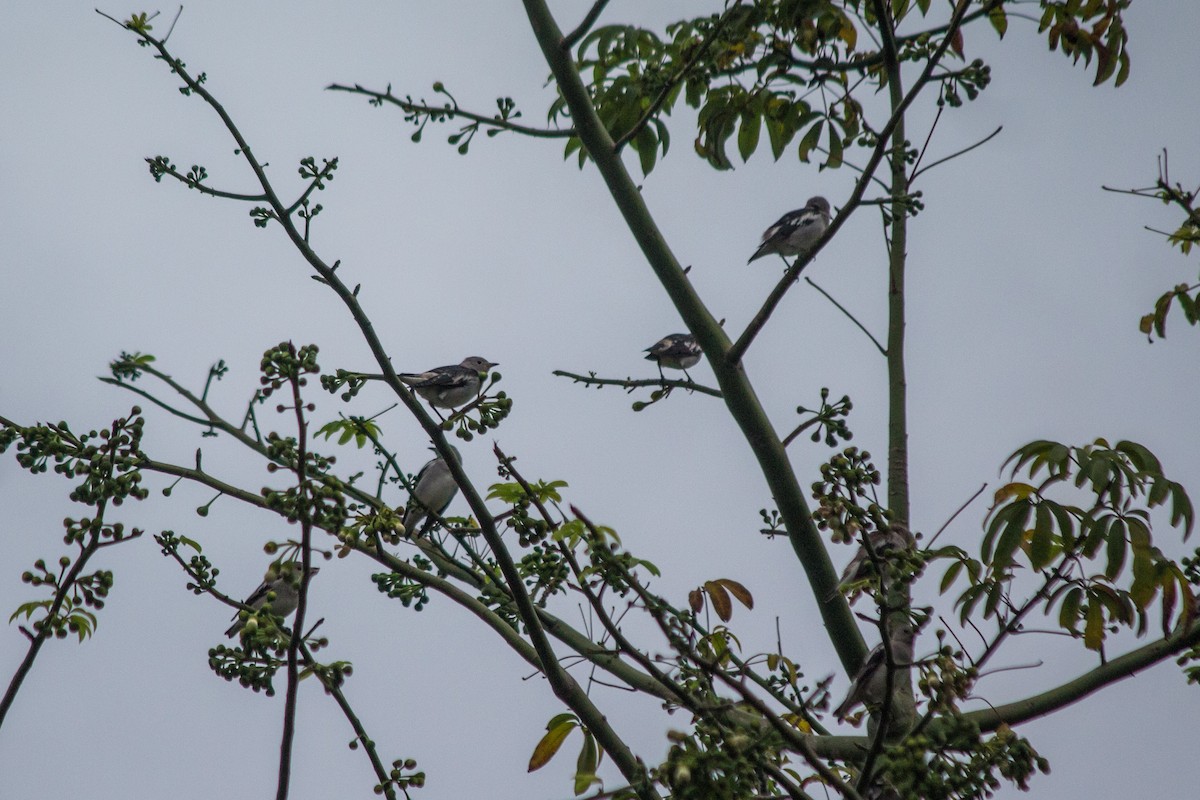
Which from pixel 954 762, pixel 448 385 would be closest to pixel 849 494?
pixel 954 762

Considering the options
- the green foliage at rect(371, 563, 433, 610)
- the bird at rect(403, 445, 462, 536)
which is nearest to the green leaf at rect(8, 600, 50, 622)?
the green foliage at rect(371, 563, 433, 610)

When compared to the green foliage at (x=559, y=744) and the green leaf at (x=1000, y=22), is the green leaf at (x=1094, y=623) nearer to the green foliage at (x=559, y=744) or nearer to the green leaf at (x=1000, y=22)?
the green foliage at (x=559, y=744)

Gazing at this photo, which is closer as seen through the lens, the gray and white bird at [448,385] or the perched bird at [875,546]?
the perched bird at [875,546]

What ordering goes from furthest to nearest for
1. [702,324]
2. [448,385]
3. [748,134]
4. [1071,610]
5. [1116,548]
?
1. [448,385]
2. [748,134]
3. [702,324]
4. [1071,610]
5. [1116,548]

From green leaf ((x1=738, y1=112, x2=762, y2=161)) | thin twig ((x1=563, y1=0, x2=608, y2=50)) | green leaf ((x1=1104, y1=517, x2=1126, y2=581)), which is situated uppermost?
green leaf ((x1=738, y1=112, x2=762, y2=161))

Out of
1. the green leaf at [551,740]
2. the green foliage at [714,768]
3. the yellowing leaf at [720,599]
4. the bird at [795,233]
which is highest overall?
the bird at [795,233]

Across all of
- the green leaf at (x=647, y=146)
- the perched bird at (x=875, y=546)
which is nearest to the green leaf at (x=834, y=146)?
the green leaf at (x=647, y=146)

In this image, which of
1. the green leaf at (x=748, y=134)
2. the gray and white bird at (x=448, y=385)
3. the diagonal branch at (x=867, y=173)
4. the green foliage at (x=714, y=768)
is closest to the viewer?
the green foliage at (x=714, y=768)

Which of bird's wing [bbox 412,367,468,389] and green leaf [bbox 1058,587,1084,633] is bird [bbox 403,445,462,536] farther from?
green leaf [bbox 1058,587,1084,633]

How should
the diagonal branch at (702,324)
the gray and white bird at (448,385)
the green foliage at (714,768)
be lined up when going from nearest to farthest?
1. the green foliage at (714,768)
2. the diagonal branch at (702,324)
3. the gray and white bird at (448,385)

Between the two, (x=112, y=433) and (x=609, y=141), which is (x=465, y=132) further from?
(x=112, y=433)

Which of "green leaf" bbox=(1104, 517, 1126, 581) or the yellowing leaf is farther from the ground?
the yellowing leaf

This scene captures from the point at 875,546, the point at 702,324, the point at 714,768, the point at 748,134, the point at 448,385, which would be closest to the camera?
the point at 714,768

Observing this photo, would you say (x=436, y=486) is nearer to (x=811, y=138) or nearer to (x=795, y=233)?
(x=795, y=233)
